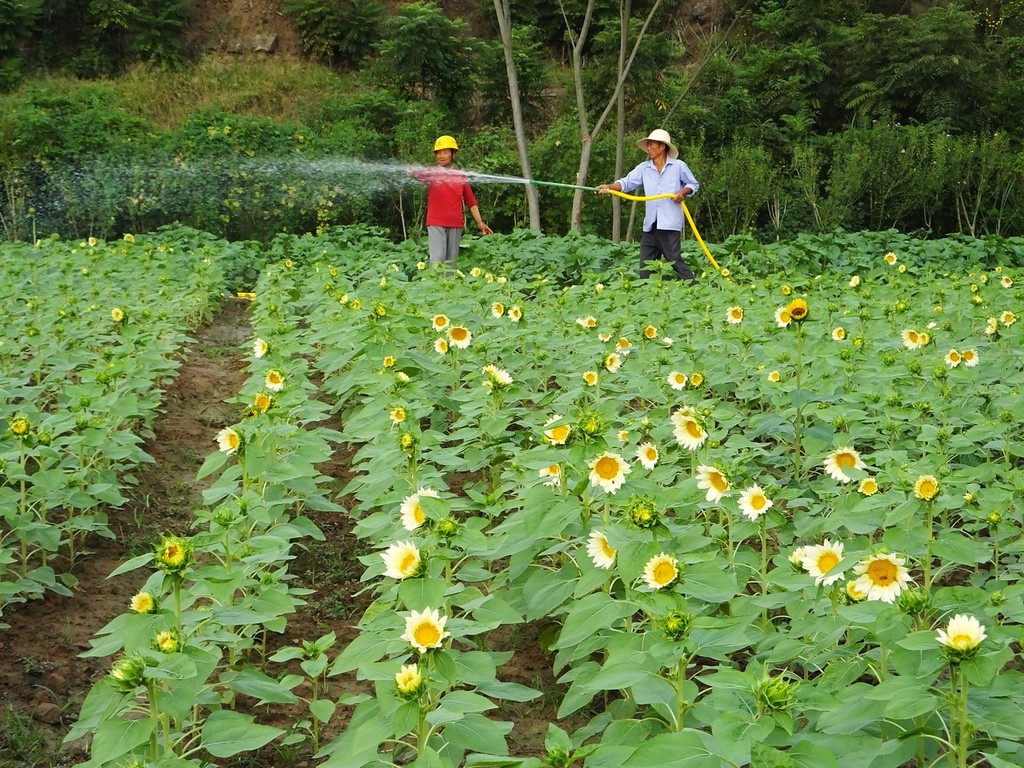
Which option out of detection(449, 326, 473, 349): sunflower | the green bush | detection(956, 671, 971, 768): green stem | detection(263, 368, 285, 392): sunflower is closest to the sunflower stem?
detection(449, 326, 473, 349): sunflower

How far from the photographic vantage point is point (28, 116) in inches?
598

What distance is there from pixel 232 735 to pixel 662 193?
7.64 m

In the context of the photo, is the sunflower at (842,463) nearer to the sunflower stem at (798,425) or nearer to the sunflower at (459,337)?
the sunflower stem at (798,425)

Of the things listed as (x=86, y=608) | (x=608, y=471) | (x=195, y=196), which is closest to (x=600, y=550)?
(x=608, y=471)

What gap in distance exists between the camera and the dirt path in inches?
113

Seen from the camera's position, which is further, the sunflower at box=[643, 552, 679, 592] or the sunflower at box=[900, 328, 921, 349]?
the sunflower at box=[900, 328, 921, 349]

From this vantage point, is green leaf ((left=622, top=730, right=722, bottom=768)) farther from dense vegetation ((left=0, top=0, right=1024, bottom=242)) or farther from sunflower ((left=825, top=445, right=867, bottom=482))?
dense vegetation ((left=0, top=0, right=1024, bottom=242))

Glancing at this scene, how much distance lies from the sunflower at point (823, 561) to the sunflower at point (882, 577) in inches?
3.1

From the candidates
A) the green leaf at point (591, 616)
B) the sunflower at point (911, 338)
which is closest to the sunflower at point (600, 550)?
the green leaf at point (591, 616)

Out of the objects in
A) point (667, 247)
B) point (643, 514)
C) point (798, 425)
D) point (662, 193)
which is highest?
point (643, 514)

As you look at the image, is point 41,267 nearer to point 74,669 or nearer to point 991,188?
point 74,669

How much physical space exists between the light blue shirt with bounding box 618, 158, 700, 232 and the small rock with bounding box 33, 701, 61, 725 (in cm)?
684

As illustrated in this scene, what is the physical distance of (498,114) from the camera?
1959 cm

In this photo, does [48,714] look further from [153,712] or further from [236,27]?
[236,27]
